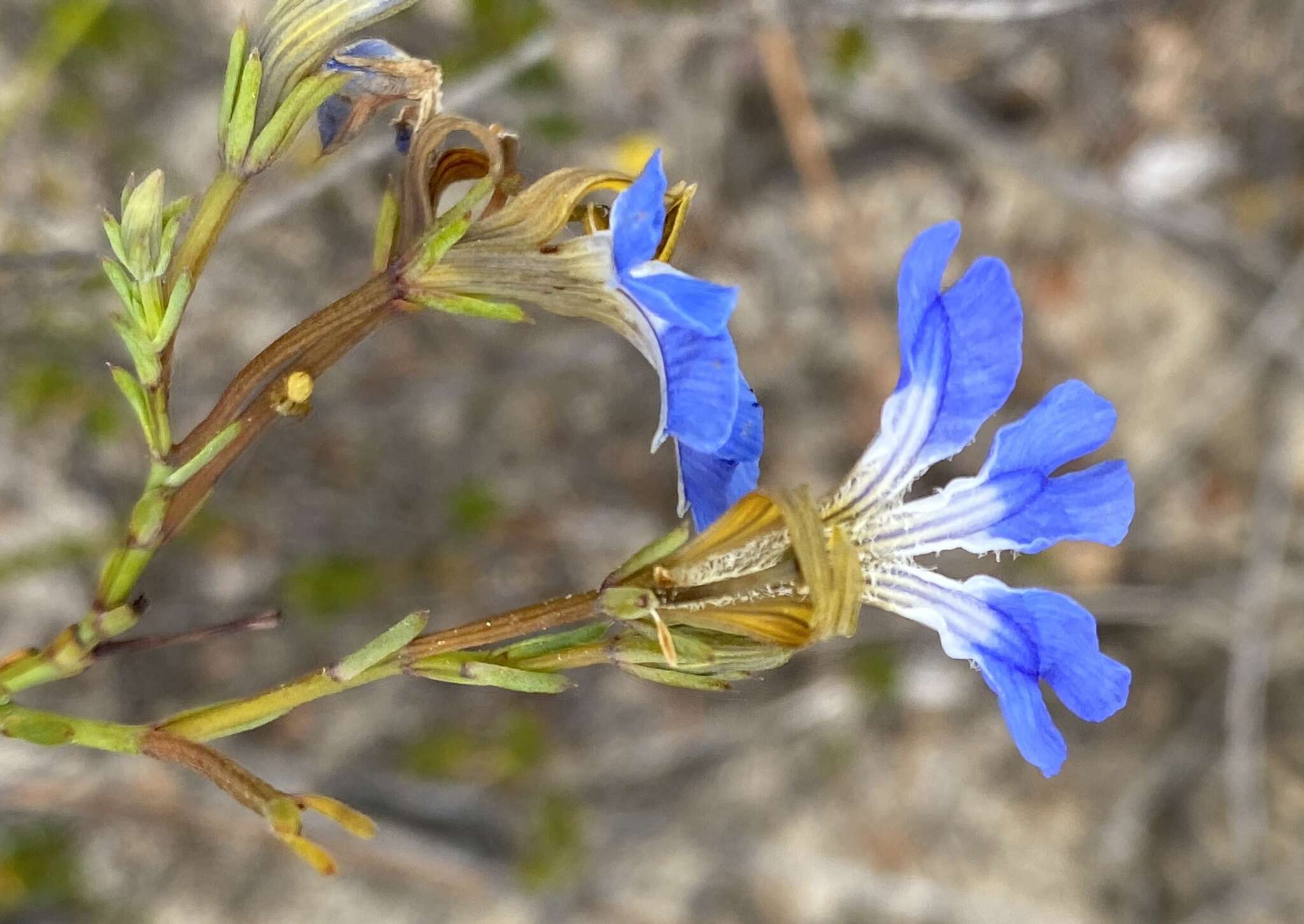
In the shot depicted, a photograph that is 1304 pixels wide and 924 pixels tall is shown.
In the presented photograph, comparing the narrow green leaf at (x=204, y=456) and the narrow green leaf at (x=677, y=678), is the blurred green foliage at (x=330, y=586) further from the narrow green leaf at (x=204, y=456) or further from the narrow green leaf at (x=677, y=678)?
the narrow green leaf at (x=677, y=678)

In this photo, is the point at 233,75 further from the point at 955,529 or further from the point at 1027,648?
the point at 1027,648

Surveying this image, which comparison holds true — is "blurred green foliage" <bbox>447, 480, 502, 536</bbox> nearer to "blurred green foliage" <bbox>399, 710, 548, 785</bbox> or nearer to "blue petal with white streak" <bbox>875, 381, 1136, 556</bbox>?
"blurred green foliage" <bbox>399, 710, 548, 785</bbox>

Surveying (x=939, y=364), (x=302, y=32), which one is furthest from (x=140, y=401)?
(x=939, y=364)

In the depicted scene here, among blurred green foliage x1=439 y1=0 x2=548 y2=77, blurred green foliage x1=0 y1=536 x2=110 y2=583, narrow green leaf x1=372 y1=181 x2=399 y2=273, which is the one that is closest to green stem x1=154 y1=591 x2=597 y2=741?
narrow green leaf x1=372 y1=181 x2=399 y2=273

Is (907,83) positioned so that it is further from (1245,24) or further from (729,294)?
(729,294)

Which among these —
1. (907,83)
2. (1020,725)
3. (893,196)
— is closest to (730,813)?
(893,196)

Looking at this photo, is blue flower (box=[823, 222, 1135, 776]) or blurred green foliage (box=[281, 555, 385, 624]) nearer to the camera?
blue flower (box=[823, 222, 1135, 776])

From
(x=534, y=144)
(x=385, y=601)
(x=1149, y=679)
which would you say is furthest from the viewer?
(x=1149, y=679)
